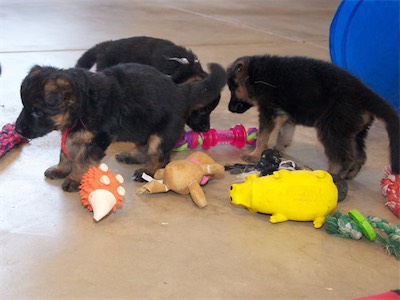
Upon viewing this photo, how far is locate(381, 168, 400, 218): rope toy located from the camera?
3430mm

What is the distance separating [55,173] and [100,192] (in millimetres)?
694

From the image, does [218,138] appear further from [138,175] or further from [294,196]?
[294,196]

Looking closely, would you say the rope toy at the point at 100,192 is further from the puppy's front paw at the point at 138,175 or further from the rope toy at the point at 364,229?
the rope toy at the point at 364,229

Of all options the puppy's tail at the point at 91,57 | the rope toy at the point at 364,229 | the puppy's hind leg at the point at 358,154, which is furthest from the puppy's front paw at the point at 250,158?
the puppy's tail at the point at 91,57

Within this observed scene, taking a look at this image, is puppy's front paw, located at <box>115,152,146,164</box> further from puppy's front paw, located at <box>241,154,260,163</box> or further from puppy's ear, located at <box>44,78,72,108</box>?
puppy's ear, located at <box>44,78,72,108</box>

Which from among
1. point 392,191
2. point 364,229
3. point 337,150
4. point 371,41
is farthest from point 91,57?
point 364,229

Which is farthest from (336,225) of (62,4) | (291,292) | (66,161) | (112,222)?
(62,4)

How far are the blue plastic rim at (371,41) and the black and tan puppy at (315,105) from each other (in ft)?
3.98

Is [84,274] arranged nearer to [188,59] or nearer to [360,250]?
[360,250]

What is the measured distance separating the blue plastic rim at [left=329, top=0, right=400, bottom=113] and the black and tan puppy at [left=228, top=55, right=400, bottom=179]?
121 cm

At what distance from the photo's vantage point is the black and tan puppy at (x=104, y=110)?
3.24 metres

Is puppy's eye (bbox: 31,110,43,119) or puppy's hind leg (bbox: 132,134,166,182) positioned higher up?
puppy's eye (bbox: 31,110,43,119)

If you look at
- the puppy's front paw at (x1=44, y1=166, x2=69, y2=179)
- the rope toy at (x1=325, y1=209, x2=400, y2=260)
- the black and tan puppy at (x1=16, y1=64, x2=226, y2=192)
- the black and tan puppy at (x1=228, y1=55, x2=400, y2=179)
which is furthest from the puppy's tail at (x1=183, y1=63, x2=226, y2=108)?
the rope toy at (x1=325, y1=209, x2=400, y2=260)

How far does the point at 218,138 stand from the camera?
172 inches
